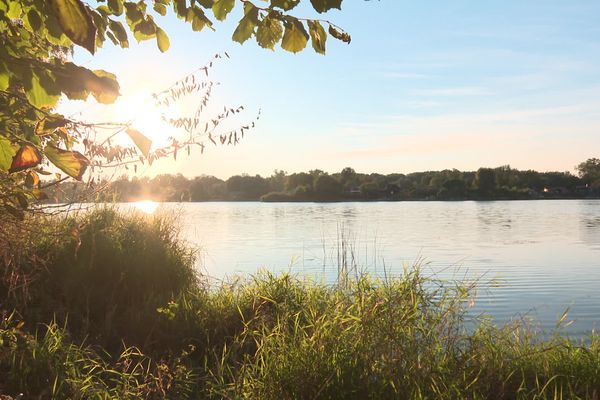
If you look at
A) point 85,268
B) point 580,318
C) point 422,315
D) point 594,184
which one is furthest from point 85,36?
point 594,184

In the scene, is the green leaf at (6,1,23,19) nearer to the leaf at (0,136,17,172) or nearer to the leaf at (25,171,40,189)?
the leaf at (0,136,17,172)

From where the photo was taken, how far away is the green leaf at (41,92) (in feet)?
6.89

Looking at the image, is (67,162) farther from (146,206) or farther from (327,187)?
(327,187)

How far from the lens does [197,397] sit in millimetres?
5703

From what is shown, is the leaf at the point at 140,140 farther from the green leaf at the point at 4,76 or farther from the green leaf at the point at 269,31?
the green leaf at the point at 269,31

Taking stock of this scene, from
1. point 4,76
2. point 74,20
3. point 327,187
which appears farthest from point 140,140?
point 327,187

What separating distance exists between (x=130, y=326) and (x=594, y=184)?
162659 mm

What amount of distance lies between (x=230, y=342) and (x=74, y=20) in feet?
21.1

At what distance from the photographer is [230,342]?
7.52 meters

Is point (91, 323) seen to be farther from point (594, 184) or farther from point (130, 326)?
point (594, 184)

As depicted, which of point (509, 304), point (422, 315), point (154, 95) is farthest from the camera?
point (509, 304)

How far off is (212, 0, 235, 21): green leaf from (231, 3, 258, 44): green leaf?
0.07 metres

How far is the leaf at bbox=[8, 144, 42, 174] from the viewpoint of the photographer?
77.5 inches

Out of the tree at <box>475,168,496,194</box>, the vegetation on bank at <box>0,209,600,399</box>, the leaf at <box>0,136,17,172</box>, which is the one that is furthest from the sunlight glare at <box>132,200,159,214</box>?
the tree at <box>475,168,496,194</box>
